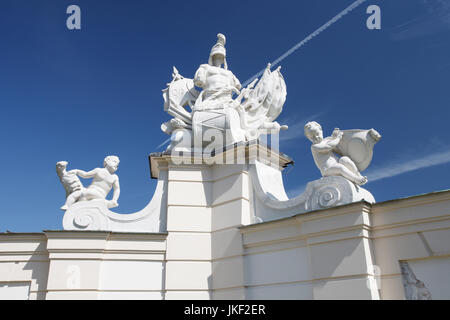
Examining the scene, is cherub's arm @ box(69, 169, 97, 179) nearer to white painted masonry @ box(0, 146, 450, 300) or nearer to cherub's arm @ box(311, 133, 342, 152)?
white painted masonry @ box(0, 146, 450, 300)

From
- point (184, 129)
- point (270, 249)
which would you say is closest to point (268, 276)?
point (270, 249)

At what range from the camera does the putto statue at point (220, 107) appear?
32.6 ft

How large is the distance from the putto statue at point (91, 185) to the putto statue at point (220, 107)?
166 cm

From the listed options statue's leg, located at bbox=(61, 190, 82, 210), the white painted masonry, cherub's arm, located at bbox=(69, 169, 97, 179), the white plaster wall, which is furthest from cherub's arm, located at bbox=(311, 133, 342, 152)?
statue's leg, located at bbox=(61, 190, 82, 210)

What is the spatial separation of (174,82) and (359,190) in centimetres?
622

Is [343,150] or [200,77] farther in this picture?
[200,77]

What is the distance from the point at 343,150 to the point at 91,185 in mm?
5971

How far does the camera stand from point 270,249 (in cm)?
812

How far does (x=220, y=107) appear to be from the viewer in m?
10.1

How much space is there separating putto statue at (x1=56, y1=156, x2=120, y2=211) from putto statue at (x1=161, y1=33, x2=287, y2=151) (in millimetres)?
1661

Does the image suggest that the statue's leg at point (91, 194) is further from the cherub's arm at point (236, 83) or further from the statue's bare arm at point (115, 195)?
the cherub's arm at point (236, 83)

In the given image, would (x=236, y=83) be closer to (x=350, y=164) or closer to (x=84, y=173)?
(x=350, y=164)

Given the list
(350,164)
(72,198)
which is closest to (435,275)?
(350,164)
